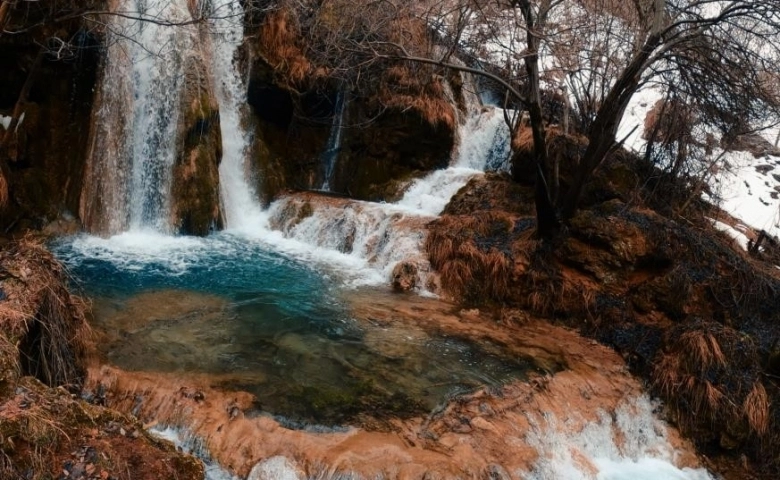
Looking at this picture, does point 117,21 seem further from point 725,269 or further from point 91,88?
point 725,269

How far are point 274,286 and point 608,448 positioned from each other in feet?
14.6

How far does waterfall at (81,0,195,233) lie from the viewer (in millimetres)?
8555

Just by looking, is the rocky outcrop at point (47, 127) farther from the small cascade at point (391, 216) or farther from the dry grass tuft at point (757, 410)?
the dry grass tuft at point (757, 410)

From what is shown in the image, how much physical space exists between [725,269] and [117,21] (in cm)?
961

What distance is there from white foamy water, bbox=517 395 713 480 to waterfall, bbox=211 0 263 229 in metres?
7.51

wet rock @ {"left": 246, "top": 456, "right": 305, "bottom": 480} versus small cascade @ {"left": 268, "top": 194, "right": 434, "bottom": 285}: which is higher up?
small cascade @ {"left": 268, "top": 194, "right": 434, "bottom": 285}

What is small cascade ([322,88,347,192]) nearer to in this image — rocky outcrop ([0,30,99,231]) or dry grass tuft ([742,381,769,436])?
rocky outcrop ([0,30,99,231])

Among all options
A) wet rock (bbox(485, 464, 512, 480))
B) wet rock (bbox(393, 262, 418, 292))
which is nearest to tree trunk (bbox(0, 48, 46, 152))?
wet rock (bbox(393, 262, 418, 292))

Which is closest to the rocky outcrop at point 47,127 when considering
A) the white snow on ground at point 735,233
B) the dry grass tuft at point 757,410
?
the dry grass tuft at point 757,410

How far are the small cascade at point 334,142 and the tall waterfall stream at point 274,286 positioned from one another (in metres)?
0.07

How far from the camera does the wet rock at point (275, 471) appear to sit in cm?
364

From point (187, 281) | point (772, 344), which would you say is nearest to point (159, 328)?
point (187, 281)

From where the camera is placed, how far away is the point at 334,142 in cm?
1172

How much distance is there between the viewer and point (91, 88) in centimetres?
855
